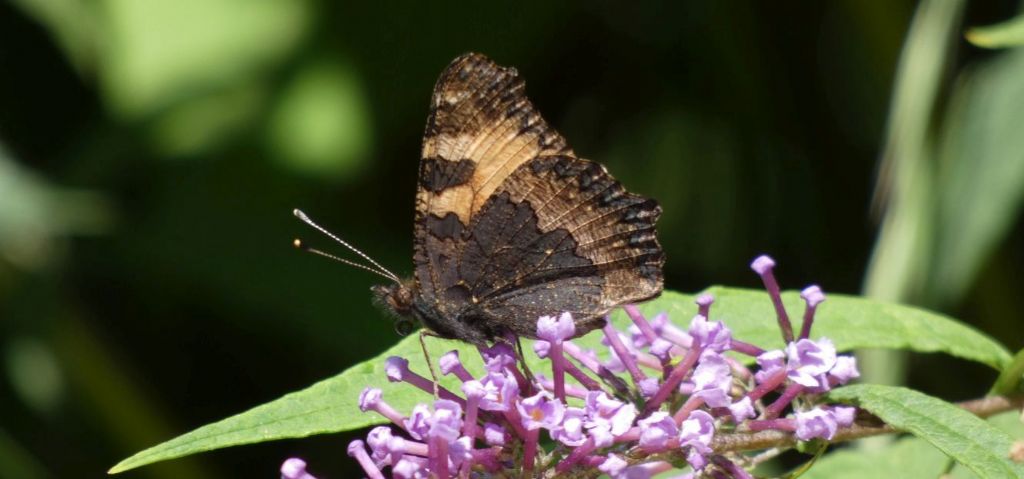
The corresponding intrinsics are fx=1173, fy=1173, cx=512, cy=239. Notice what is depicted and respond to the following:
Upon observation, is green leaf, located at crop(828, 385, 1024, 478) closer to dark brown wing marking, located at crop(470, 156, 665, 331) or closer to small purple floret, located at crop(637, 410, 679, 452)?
small purple floret, located at crop(637, 410, 679, 452)

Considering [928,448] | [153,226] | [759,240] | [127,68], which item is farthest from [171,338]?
[928,448]

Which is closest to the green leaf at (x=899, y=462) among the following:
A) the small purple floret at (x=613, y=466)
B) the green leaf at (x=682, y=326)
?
the green leaf at (x=682, y=326)

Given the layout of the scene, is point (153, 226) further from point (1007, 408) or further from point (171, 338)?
point (1007, 408)

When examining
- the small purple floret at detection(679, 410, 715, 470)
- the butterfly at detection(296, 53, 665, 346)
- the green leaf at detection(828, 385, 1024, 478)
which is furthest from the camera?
the butterfly at detection(296, 53, 665, 346)

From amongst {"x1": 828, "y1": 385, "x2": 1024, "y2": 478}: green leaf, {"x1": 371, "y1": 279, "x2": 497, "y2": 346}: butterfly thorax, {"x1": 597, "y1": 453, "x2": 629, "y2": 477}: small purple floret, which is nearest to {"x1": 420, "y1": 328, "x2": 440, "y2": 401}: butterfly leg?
{"x1": 371, "y1": 279, "x2": 497, "y2": 346}: butterfly thorax

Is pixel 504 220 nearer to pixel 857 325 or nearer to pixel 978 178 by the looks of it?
pixel 857 325

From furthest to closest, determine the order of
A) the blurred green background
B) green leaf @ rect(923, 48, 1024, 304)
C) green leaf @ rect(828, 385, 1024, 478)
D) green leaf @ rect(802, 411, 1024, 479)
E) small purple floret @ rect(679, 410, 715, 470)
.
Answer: the blurred green background, green leaf @ rect(923, 48, 1024, 304), green leaf @ rect(802, 411, 1024, 479), small purple floret @ rect(679, 410, 715, 470), green leaf @ rect(828, 385, 1024, 478)

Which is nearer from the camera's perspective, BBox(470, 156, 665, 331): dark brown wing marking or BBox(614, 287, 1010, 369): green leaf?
BBox(614, 287, 1010, 369): green leaf
